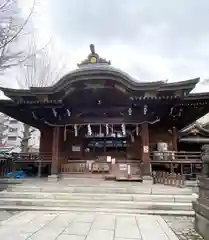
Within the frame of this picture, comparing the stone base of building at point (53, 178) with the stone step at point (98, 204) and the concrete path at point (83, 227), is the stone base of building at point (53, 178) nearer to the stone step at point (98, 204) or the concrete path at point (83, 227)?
the stone step at point (98, 204)

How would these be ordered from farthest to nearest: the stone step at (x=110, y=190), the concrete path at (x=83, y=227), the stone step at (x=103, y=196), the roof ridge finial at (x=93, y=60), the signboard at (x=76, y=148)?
the signboard at (x=76, y=148) → the roof ridge finial at (x=93, y=60) → the stone step at (x=110, y=190) → the stone step at (x=103, y=196) → the concrete path at (x=83, y=227)

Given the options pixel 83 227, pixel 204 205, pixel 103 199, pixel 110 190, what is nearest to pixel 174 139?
pixel 110 190

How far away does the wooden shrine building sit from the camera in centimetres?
920

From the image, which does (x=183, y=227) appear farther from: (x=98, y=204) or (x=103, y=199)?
(x=103, y=199)

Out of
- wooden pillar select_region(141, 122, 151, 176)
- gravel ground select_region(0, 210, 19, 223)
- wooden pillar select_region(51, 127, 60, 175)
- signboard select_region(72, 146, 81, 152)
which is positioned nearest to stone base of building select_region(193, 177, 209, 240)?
gravel ground select_region(0, 210, 19, 223)

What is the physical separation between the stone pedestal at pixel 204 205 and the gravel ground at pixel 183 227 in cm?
15

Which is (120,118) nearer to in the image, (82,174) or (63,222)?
(82,174)

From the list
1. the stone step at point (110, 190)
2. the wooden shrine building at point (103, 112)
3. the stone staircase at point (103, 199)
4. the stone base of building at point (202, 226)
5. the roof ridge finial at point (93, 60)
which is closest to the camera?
the stone base of building at point (202, 226)

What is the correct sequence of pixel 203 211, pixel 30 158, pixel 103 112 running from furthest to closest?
1. pixel 30 158
2. pixel 103 112
3. pixel 203 211

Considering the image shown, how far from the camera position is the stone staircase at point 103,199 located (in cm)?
614

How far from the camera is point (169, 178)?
878 cm

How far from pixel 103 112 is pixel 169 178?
163 inches

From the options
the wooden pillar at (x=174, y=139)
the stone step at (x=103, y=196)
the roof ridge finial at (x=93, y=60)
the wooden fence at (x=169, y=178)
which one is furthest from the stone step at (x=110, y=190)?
the roof ridge finial at (x=93, y=60)

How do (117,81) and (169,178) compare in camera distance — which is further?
(117,81)
